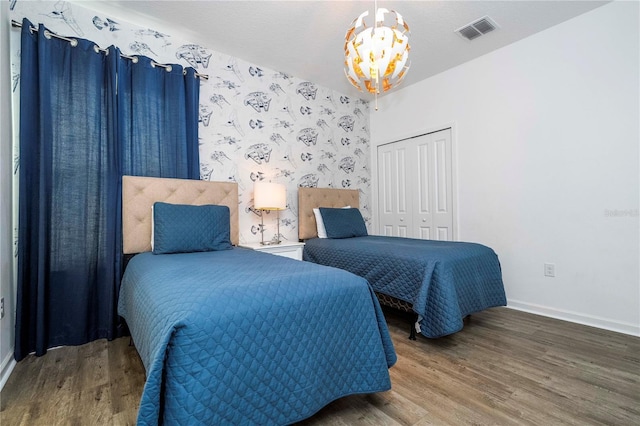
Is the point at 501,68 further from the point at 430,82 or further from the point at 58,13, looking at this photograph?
the point at 58,13

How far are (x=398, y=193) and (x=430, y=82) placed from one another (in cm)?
144

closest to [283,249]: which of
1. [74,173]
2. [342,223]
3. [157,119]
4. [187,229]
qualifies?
[342,223]

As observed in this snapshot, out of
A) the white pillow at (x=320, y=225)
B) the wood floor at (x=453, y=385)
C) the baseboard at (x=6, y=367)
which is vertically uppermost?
the white pillow at (x=320, y=225)

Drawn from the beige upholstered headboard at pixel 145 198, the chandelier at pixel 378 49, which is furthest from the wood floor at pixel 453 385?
the chandelier at pixel 378 49

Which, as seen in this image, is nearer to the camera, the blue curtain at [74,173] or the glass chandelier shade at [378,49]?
the glass chandelier shade at [378,49]

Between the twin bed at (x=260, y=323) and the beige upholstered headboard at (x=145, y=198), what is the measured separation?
2.0 inches

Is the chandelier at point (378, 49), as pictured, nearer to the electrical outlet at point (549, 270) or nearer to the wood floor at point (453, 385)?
the wood floor at point (453, 385)

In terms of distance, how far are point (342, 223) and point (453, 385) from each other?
2.04m

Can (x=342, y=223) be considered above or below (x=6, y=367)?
above

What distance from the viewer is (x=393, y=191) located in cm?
414

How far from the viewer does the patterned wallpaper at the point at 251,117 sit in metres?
2.39

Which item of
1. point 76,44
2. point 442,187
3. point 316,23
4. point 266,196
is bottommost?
point 266,196

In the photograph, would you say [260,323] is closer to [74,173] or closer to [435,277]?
[435,277]

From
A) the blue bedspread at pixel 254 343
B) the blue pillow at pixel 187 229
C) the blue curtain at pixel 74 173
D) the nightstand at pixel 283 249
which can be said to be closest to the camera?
the blue bedspread at pixel 254 343
